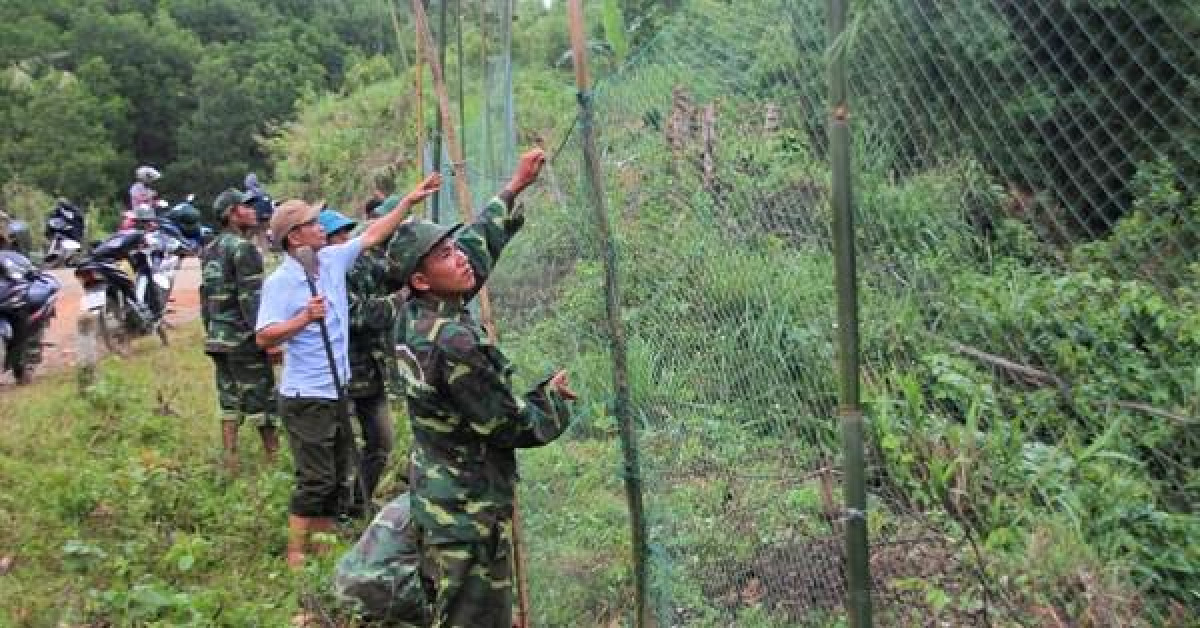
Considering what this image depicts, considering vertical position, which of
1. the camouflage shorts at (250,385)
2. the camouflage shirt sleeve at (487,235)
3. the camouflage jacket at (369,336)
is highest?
the camouflage shirt sleeve at (487,235)

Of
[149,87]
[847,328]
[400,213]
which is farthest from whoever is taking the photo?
[149,87]

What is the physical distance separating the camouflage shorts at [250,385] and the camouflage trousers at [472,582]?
9.01 ft

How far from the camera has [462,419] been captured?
2.99 metres

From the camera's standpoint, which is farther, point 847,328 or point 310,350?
point 310,350

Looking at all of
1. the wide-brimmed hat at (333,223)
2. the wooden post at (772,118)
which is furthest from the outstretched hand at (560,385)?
the wide-brimmed hat at (333,223)

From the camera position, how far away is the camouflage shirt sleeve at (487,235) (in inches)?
128

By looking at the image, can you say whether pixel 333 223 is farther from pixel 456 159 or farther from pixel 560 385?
pixel 560 385

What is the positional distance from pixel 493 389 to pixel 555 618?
3.89 ft

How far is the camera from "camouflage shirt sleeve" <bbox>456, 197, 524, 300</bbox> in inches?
128

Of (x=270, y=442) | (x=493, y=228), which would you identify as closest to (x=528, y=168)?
(x=493, y=228)

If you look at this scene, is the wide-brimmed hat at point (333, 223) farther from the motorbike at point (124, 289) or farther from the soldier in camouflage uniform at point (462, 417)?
the motorbike at point (124, 289)

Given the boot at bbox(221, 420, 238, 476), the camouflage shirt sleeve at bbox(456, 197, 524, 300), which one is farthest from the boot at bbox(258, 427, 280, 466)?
the camouflage shirt sleeve at bbox(456, 197, 524, 300)

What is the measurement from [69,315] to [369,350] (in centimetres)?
824

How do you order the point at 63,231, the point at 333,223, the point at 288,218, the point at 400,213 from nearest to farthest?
the point at 400,213 < the point at 288,218 < the point at 333,223 < the point at 63,231
